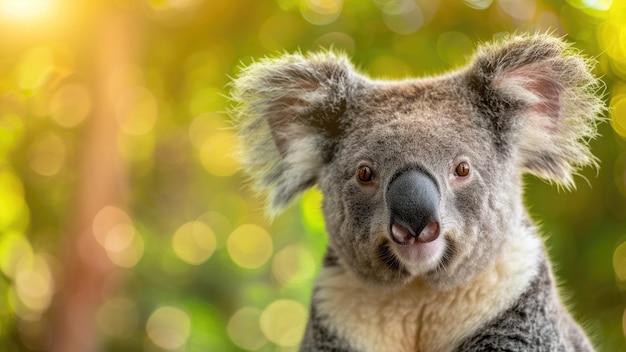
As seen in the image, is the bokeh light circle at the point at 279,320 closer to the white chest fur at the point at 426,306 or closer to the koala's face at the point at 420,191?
the white chest fur at the point at 426,306

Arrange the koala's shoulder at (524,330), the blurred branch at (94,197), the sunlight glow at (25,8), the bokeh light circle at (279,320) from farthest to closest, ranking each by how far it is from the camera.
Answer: the bokeh light circle at (279,320) < the blurred branch at (94,197) < the sunlight glow at (25,8) < the koala's shoulder at (524,330)

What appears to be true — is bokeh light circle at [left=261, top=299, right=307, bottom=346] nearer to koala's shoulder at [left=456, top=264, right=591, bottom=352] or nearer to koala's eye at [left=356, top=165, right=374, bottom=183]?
koala's shoulder at [left=456, top=264, right=591, bottom=352]

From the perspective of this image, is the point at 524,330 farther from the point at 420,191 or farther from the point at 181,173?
the point at 181,173

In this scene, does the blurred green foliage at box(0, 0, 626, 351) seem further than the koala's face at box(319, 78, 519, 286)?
Yes

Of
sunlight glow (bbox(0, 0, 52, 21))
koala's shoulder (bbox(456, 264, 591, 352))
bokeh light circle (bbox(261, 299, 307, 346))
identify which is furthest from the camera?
bokeh light circle (bbox(261, 299, 307, 346))

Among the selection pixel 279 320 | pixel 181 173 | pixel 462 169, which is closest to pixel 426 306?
pixel 462 169

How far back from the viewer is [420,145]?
233 centimetres

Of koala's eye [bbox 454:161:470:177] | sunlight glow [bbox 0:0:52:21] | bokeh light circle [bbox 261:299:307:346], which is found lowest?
bokeh light circle [bbox 261:299:307:346]

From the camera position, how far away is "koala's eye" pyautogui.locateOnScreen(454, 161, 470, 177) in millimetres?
2350

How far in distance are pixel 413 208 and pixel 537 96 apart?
0.74 meters

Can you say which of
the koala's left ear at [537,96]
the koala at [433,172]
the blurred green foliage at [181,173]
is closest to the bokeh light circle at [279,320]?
the blurred green foliage at [181,173]

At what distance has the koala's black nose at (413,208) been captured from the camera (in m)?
2.12

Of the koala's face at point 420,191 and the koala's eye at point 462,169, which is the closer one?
the koala's face at point 420,191

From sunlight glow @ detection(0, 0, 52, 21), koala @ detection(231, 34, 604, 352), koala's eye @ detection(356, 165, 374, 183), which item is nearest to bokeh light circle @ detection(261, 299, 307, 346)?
sunlight glow @ detection(0, 0, 52, 21)
